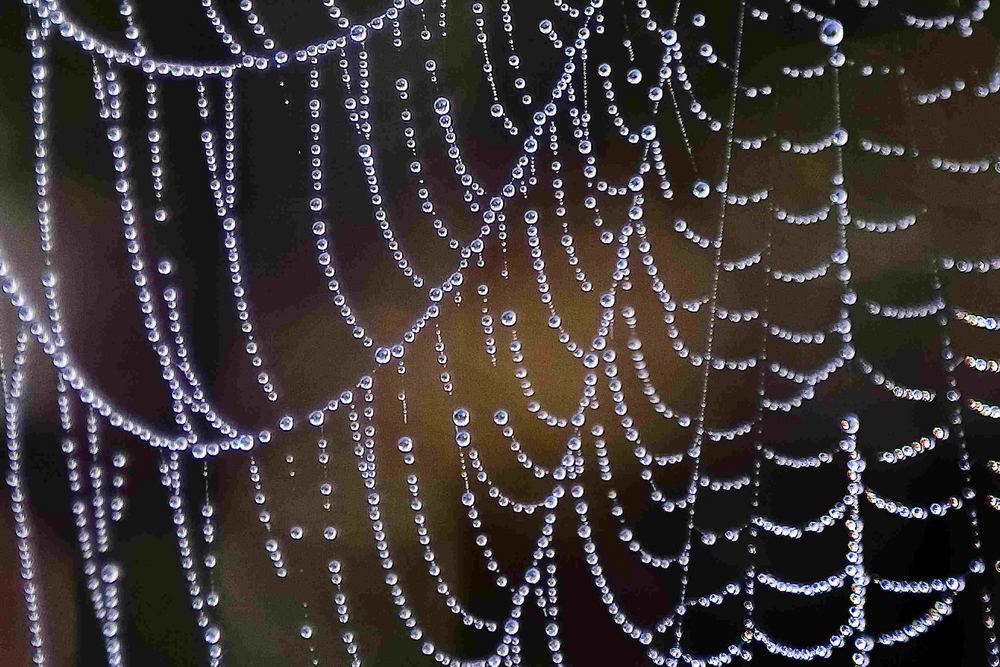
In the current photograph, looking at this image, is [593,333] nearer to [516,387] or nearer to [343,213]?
[516,387]

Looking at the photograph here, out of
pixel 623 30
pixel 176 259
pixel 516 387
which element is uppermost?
pixel 623 30

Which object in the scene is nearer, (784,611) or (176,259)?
(176,259)

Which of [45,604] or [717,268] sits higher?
[717,268]

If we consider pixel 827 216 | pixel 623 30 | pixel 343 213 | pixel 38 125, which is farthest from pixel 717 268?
pixel 38 125

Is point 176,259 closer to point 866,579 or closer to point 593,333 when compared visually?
point 593,333

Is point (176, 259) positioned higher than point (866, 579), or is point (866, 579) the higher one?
point (176, 259)

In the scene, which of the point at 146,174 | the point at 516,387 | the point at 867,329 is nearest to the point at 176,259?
the point at 146,174
